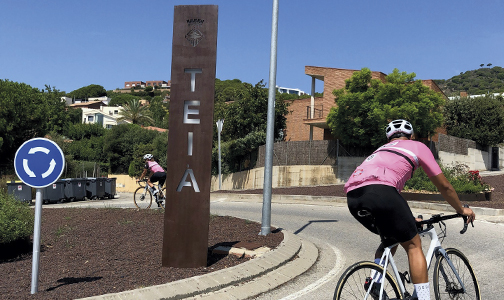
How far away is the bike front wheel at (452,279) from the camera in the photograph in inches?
161

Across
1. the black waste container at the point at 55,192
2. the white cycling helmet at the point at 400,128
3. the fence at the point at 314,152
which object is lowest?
the black waste container at the point at 55,192

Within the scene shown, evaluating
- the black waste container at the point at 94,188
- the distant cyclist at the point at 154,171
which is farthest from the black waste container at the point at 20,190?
the distant cyclist at the point at 154,171

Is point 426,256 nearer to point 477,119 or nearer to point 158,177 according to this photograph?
point 158,177

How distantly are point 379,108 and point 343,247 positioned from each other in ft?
64.6

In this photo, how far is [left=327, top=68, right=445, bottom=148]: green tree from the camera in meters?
26.4

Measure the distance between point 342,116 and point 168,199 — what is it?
→ 2411cm

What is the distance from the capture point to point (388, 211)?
3.62m

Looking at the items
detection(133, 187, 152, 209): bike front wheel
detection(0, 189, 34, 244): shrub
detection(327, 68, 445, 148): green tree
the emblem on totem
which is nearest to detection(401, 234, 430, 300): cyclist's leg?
the emblem on totem

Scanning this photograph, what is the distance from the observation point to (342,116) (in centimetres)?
2939

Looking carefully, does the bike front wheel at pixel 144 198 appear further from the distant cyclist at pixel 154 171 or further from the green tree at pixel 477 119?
the green tree at pixel 477 119

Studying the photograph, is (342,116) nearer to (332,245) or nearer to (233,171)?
(233,171)

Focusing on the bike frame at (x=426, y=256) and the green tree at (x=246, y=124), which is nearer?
the bike frame at (x=426, y=256)

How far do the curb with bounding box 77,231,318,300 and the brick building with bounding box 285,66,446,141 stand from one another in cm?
2777

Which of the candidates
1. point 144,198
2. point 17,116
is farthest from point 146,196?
point 17,116
